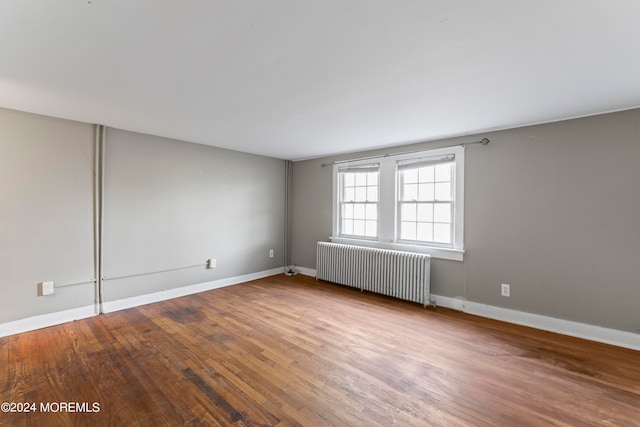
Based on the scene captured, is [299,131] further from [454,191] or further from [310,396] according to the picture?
[310,396]

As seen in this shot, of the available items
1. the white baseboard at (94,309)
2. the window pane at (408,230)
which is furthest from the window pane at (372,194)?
the white baseboard at (94,309)

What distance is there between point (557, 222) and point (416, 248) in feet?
5.27

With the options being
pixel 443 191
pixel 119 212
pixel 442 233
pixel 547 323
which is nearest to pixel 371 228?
pixel 442 233

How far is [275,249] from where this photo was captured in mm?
5492

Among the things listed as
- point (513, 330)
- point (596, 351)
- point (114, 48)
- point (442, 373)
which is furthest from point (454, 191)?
point (114, 48)

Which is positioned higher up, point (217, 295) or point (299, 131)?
point (299, 131)

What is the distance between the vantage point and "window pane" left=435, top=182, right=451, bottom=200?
380cm

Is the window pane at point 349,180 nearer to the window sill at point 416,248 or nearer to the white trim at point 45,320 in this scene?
the window sill at point 416,248

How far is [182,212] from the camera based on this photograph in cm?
415

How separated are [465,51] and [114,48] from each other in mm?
2189

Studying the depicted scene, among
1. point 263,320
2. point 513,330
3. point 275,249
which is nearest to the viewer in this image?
point 513,330

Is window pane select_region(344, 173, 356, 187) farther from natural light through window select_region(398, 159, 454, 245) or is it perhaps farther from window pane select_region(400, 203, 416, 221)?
window pane select_region(400, 203, 416, 221)

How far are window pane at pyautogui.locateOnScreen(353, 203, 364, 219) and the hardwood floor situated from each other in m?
1.85

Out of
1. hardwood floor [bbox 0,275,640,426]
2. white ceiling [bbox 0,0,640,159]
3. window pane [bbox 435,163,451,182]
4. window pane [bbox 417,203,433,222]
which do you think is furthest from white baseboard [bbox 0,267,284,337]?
window pane [bbox 435,163,451,182]
